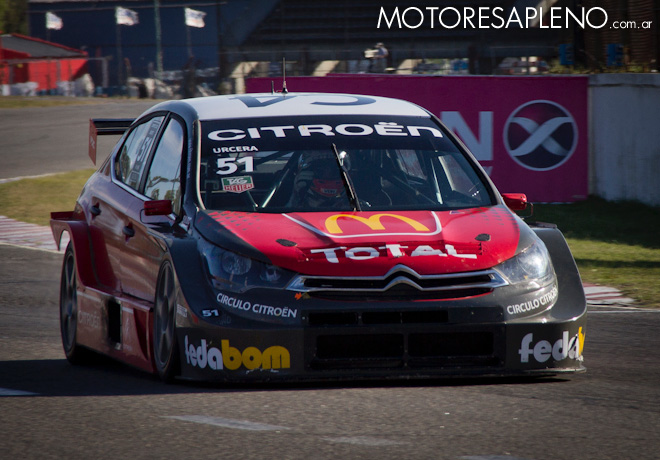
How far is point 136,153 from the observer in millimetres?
7020

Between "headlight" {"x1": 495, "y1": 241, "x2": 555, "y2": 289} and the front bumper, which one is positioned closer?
the front bumper

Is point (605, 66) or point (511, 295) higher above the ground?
point (605, 66)

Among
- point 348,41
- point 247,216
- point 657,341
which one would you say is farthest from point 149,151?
point 348,41

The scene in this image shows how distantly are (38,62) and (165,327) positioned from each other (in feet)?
208

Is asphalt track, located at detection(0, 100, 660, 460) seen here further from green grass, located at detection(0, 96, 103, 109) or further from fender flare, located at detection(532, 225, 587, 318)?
green grass, located at detection(0, 96, 103, 109)

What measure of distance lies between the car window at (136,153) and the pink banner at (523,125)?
31.2ft

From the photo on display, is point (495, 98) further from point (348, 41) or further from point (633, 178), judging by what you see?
point (348, 41)

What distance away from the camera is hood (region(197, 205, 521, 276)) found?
5.15 m

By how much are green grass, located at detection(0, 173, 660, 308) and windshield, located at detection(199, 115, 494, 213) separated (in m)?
3.65

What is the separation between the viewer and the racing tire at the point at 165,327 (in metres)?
5.37

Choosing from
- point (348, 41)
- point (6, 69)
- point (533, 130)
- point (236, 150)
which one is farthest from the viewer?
point (6, 69)

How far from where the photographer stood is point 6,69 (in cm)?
6203

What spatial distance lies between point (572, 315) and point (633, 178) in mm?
11468

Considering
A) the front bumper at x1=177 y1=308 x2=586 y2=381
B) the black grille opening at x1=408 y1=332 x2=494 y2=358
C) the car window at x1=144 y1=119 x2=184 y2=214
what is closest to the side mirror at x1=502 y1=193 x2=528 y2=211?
the front bumper at x1=177 y1=308 x2=586 y2=381
